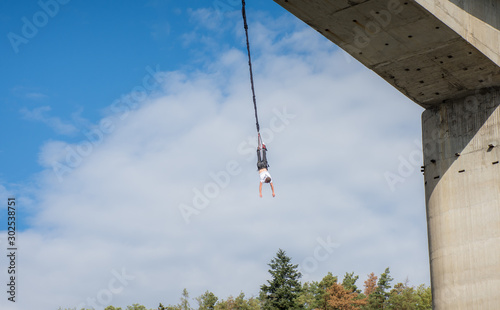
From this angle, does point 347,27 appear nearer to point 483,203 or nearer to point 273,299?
point 483,203

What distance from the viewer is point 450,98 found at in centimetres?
1251

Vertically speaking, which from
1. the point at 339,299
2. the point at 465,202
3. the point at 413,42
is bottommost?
the point at 465,202

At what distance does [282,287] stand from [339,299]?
22.4ft

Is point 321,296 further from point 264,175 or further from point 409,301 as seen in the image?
point 264,175

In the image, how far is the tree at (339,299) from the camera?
180 ft

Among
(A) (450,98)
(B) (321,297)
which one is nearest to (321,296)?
(B) (321,297)

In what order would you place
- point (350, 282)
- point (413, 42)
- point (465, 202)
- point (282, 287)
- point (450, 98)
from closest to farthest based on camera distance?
point (413, 42) → point (465, 202) → point (450, 98) → point (282, 287) → point (350, 282)

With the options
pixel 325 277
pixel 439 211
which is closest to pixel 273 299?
pixel 325 277

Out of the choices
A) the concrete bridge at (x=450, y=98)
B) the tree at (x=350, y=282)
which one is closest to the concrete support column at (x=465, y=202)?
the concrete bridge at (x=450, y=98)

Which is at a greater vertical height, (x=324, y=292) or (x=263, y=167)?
(x=324, y=292)

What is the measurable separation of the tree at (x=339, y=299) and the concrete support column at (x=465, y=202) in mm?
43526

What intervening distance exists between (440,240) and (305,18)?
169 inches

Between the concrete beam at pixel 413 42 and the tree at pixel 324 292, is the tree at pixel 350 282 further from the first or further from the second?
the concrete beam at pixel 413 42

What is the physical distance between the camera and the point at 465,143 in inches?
477
